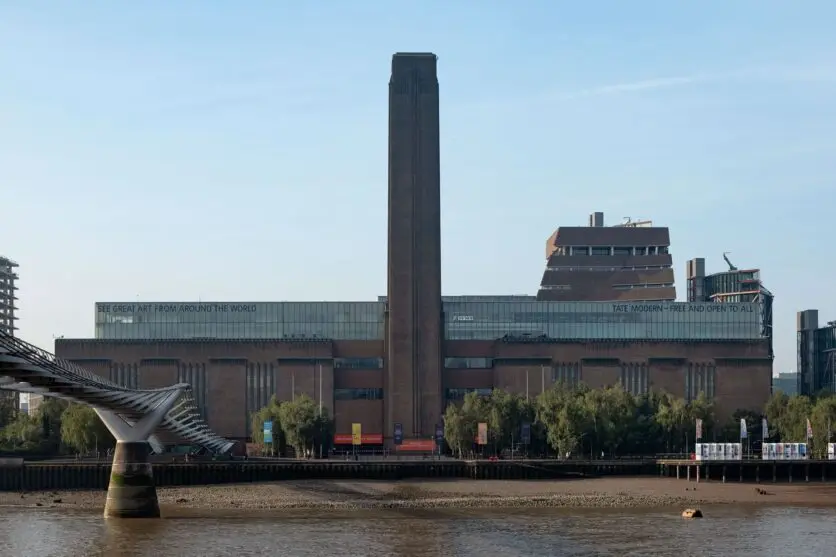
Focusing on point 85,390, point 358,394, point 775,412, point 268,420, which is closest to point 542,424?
point 268,420

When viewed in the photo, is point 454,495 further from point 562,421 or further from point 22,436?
point 22,436

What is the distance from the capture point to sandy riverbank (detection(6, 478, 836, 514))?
111312 mm

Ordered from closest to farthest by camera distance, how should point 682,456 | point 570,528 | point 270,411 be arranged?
point 570,528, point 682,456, point 270,411

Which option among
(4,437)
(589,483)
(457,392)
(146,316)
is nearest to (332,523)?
(589,483)

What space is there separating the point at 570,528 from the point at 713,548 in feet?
39.6

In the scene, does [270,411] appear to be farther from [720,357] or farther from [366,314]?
[720,357]

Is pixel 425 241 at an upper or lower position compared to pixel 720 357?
upper

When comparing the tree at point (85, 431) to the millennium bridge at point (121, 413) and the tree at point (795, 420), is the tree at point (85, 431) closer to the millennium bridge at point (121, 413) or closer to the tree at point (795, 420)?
the millennium bridge at point (121, 413)

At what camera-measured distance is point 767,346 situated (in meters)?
198

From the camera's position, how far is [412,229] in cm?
18262

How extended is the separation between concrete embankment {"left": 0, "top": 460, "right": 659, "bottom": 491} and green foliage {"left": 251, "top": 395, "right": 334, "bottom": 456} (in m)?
22.6

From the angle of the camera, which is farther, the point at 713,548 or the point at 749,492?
the point at 749,492

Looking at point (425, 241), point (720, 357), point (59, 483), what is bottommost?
point (59, 483)

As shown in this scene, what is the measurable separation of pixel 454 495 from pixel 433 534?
32.5 meters
